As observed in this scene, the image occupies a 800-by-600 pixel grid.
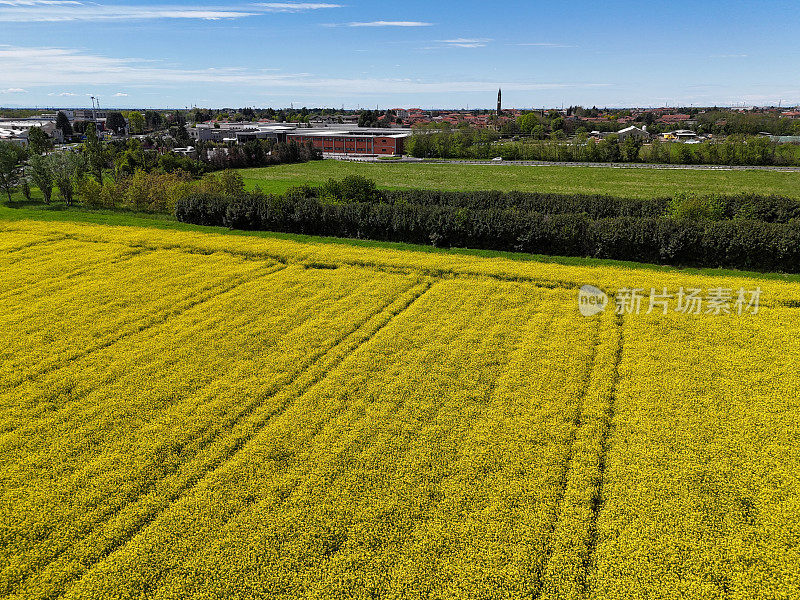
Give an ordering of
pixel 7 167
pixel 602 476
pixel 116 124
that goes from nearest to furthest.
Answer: pixel 602 476, pixel 7 167, pixel 116 124

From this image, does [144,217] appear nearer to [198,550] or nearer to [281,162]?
[198,550]

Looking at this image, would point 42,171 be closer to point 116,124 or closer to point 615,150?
point 615,150

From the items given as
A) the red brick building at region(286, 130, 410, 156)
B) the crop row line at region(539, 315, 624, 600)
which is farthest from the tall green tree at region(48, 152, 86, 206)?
the red brick building at region(286, 130, 410, 156)

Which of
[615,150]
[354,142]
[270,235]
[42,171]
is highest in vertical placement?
[354,142]

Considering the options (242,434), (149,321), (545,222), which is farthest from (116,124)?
(242,434)

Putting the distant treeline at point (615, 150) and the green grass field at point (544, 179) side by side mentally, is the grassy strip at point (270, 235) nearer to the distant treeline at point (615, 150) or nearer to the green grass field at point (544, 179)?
the green grass field at point (544, 179)
